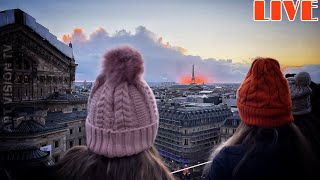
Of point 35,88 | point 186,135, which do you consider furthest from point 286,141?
point 186,135

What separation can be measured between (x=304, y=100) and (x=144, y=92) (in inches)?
35.7

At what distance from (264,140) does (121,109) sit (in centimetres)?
42

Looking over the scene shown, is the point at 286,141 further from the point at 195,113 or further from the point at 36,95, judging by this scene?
the point at 195,113

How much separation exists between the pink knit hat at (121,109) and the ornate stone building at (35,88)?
6.68 feet

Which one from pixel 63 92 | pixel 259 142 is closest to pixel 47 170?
pixel 259 142

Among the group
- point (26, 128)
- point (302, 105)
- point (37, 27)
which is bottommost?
point (26, 128)

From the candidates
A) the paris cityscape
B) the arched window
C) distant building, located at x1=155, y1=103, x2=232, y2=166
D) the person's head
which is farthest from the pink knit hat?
distant building, located at x1=155, y1=103, x2=232, y2=166

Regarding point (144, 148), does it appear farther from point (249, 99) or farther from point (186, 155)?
point (186, 155)

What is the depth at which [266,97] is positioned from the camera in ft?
2.69

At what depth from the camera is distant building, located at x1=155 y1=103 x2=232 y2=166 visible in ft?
34.6

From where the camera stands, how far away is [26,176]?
24.4 inches

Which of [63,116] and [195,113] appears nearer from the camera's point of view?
[63,116]

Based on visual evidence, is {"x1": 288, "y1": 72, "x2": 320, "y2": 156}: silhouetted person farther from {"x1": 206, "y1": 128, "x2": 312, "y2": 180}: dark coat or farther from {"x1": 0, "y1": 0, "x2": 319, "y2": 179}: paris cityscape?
{"x1": 0, "y1": 0, "x2": 319, "y2": 179}: paris cityscape

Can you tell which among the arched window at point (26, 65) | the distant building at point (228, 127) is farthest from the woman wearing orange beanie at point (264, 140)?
the distant building at point (228, 127)
